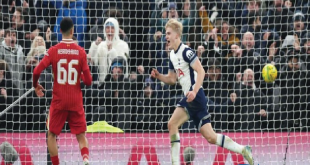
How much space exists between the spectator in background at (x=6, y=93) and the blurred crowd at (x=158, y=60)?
0.02m

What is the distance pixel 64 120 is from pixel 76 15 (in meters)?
4.16

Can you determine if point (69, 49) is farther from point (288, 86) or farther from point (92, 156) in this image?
point (288, 86)

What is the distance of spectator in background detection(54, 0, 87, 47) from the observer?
14195 millimetres

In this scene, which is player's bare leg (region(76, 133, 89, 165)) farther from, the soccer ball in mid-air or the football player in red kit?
the soccer ball in mid-air

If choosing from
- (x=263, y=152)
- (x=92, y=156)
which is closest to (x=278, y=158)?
(x=263, y=152)

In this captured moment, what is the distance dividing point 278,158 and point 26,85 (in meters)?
4.39

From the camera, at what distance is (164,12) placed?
47.0ft

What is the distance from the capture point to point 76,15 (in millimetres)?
14258

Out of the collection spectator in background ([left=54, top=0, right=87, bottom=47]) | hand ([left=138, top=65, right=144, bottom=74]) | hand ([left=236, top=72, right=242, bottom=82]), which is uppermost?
spectator in background ([left=54, top=0, right=87, bottom=47])

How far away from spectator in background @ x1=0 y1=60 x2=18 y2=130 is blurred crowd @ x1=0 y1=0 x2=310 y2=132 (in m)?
0.02

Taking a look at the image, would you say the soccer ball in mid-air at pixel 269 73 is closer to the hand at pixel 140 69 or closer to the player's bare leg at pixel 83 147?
the hand at pixel 140 69

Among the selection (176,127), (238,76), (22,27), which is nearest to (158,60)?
(238,76)

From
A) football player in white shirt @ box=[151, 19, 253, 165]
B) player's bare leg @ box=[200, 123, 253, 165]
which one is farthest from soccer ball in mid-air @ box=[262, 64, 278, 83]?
→ football player in white shirt @ box=[151, 19, 253, 165]

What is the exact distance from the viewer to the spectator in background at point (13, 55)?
13570 mm
